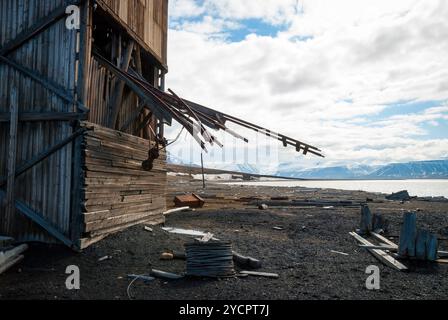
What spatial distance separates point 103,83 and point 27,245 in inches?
214

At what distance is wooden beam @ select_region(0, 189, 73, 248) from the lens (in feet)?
32.6

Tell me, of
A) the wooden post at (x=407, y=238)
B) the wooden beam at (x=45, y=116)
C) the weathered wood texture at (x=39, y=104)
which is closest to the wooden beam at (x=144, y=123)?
the weathered wood texture at (x=39, y=104)

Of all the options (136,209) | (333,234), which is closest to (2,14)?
(136,209)

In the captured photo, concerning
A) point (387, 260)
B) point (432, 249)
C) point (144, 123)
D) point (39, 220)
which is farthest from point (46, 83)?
point (432, 249)

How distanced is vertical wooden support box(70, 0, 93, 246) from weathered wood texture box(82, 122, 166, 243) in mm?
174

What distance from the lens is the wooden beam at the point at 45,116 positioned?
33.3 feet

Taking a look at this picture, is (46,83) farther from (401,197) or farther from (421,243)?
(401,197)

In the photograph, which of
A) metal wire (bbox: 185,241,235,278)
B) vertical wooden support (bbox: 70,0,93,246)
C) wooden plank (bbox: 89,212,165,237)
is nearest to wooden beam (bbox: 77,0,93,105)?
vertical wooden support (bbox: 70,0,93,246)

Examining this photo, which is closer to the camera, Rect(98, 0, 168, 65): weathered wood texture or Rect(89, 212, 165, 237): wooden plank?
Rect(89, 212, 165, 237): wooden plank

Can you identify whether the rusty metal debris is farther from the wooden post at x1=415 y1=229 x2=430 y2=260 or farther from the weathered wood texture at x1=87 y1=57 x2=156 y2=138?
the wooden post at x1=415 y1=229 x2=430 y2=260

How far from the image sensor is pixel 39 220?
33.3ft

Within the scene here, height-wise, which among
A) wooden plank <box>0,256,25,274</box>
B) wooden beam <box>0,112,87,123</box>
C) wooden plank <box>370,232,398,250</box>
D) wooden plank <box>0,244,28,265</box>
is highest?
wooden beam <box>0,112,87,123</box>

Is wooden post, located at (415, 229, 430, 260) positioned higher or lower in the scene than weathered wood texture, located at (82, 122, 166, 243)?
lower
